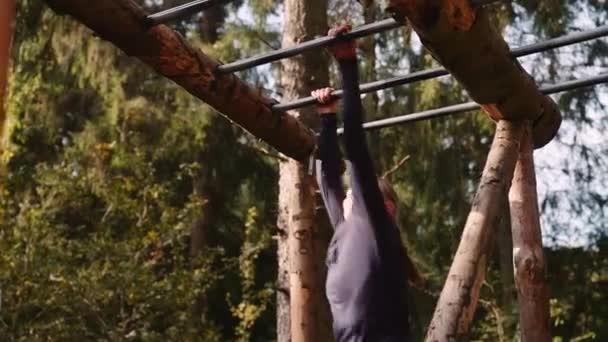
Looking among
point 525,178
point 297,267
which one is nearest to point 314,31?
point 297,267

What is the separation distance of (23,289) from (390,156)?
4.38 meters

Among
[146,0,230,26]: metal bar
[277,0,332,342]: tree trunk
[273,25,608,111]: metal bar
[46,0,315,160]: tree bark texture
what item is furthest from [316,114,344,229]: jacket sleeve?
[277,0,332,342]: tree trunk

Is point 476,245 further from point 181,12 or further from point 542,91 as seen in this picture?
point 181,12

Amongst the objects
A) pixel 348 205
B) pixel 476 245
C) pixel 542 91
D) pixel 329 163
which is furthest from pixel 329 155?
pixel 542 91

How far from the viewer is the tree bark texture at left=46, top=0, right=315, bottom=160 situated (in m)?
2.69

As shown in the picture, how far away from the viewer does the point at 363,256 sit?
265 centimetres

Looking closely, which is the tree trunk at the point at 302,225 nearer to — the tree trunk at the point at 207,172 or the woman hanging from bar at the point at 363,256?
the woman hanging from bar at the point at 363,256

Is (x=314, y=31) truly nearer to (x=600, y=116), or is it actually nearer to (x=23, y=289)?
(x=23, y=289)

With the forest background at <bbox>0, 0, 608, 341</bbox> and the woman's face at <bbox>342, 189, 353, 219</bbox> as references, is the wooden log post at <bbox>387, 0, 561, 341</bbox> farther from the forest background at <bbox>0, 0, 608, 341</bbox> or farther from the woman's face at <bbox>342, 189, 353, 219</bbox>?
the forest background at <bbox>0, 0, 608, 341</bbox>

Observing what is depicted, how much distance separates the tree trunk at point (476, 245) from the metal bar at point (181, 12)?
43.6 inches

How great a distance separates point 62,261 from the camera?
8266 mm

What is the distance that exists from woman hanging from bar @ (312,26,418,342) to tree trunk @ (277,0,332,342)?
71.1 inches

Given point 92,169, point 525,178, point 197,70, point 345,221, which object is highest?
point 92,169

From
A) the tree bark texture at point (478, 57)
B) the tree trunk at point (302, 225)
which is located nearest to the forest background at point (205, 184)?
the tree trunk at point (302, 225)
